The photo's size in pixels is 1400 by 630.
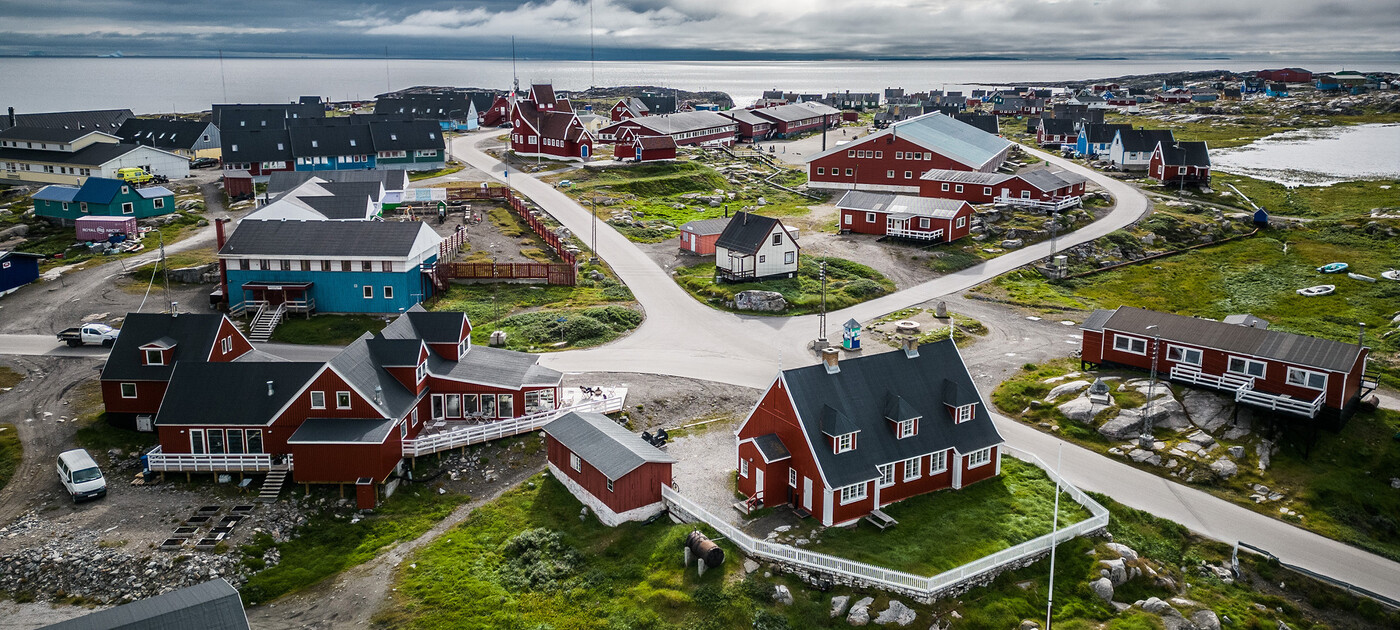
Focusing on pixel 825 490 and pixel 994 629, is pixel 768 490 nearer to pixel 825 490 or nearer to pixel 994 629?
pixel 825 490

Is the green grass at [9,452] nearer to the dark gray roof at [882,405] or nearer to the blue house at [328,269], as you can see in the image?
the blue house at [328,269]

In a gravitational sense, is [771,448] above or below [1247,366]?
below

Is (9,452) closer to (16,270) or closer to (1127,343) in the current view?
(16,270)

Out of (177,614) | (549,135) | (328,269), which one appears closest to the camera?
(177,614)

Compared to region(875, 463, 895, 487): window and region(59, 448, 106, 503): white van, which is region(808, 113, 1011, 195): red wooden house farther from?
region(59, 448, 106, 503): white van

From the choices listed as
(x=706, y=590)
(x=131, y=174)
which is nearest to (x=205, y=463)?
(x=706, y=590)

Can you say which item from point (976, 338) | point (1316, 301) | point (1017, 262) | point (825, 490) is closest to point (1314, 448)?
point (976, 338)

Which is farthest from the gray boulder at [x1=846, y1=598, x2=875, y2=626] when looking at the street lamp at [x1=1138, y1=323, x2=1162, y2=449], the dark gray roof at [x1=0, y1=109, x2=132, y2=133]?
the dark gray roof at [x1=0, y1=109, x2=132, y2=133]
